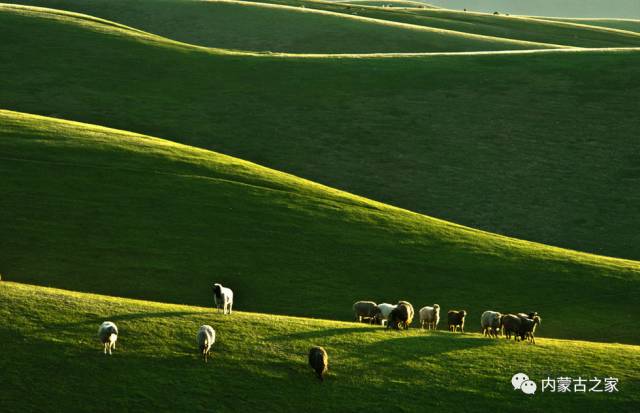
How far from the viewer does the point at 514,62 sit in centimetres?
9475

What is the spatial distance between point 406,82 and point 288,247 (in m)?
45.6

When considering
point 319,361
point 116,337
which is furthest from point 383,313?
point 116,337

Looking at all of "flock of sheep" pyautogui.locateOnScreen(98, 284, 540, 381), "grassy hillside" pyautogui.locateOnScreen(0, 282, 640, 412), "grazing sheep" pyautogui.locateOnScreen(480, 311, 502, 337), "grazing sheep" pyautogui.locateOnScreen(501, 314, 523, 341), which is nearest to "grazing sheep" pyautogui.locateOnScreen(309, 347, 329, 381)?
"flock of sheep" pyautogui.locateOnScreen(98, 284, 540, 381)

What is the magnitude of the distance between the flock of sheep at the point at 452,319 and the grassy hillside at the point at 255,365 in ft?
3.11

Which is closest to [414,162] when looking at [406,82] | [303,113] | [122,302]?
[303,113]

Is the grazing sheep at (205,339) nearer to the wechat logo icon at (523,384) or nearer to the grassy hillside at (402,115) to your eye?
the wechat logo icon at (523,384)

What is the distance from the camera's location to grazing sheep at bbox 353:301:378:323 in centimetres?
3581

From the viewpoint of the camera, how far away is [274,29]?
412 ft

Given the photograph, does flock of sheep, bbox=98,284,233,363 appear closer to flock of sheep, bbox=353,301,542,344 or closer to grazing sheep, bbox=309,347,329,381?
grazing sheep, bbox=309,347,329,381

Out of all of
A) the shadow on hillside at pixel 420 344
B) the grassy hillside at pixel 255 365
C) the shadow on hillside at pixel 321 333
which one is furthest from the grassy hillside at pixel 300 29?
the grassy hillside at pixel 255 365

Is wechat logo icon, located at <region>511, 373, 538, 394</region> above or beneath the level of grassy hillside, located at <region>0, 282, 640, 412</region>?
above

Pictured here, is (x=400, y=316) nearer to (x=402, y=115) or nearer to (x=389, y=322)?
(x=389, y=322)

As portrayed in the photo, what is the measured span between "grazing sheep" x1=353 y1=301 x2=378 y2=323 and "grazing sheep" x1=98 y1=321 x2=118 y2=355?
11445mm

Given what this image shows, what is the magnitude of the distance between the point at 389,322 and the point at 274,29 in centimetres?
9727
